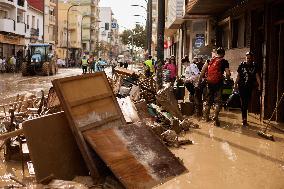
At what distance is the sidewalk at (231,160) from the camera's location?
5789 mm

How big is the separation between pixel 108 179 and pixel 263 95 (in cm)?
647

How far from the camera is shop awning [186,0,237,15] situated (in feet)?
44.7

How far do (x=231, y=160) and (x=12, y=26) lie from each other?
4235 centimetres

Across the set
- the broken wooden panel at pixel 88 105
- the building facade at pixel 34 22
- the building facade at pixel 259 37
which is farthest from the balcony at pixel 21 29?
the broken wooden panel at pixel 88 105

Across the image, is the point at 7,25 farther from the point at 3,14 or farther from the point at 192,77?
the point at 192,77

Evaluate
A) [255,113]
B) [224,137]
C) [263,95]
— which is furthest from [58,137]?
[255,113]

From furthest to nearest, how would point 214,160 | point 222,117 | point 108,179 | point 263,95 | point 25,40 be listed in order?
point 25,40
point 222,117
point 263,95
point 214,160
point 108,179

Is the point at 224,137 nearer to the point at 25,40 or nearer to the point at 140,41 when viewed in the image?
the point at 25,40

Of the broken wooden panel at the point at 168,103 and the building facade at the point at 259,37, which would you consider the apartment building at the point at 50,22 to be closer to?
the building facade at the point at 259,37

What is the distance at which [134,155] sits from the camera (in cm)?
572

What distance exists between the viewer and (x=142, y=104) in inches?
356

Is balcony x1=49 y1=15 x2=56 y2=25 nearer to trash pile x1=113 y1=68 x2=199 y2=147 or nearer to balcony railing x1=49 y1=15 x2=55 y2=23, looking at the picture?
balcony railing x1=49 y1=15 x2=55 y2=23

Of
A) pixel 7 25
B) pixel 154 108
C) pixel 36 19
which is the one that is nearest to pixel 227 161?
pixel 154 108

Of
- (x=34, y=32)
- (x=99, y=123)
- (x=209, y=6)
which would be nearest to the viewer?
(x=99, y=123)
